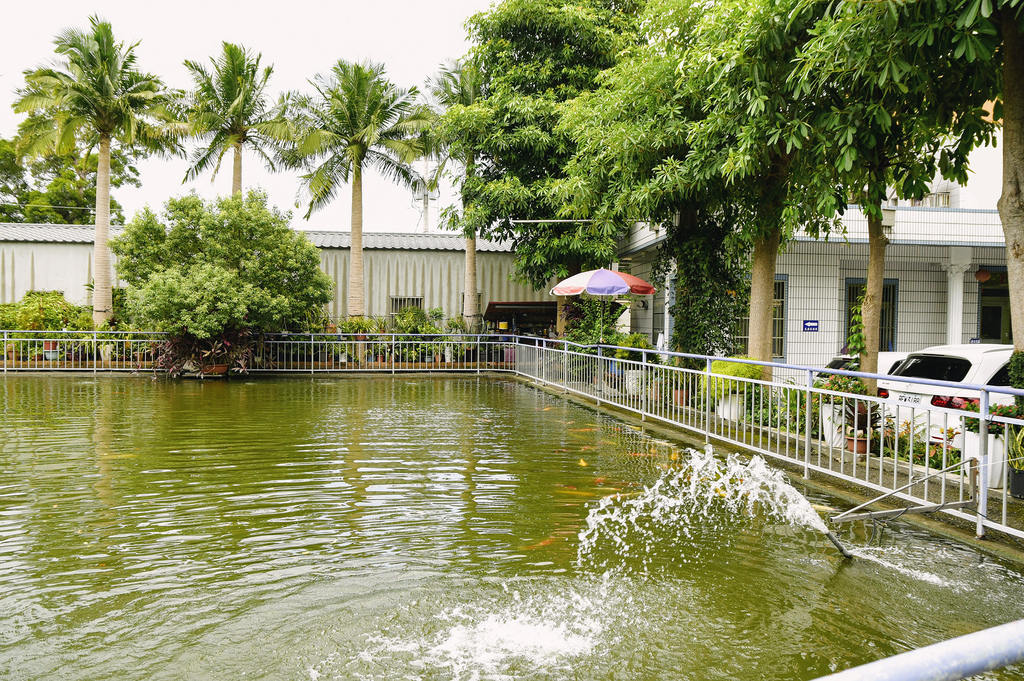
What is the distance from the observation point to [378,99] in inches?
939

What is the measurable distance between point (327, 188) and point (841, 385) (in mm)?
19772

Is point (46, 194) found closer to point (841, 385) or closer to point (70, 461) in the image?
point (70, 461)

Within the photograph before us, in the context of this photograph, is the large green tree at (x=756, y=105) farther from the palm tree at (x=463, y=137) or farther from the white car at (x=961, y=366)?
the palm tree at (x=463, y=137)

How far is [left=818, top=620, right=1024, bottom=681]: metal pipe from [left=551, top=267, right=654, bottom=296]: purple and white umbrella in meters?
14.0

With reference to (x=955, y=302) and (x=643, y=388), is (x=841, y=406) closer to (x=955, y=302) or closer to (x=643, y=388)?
(x=643, y=388)

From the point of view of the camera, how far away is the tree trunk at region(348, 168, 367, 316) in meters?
24.4

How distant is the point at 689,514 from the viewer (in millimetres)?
6359

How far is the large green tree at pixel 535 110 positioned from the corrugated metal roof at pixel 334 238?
222 inches

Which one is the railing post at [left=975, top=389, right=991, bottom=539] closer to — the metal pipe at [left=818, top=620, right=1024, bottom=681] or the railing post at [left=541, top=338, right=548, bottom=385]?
the metal pipe at [left=818, top=620, right=1024, bottom=681]

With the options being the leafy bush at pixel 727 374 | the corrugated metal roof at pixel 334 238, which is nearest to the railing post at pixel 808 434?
the leafy bush at pixel 727 374

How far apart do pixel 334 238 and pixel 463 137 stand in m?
9.59

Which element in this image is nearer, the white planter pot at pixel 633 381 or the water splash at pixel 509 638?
the water splash at pixel 509 638

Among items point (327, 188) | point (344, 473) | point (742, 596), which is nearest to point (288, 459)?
point (344, 473)

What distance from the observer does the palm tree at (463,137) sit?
2247cm
